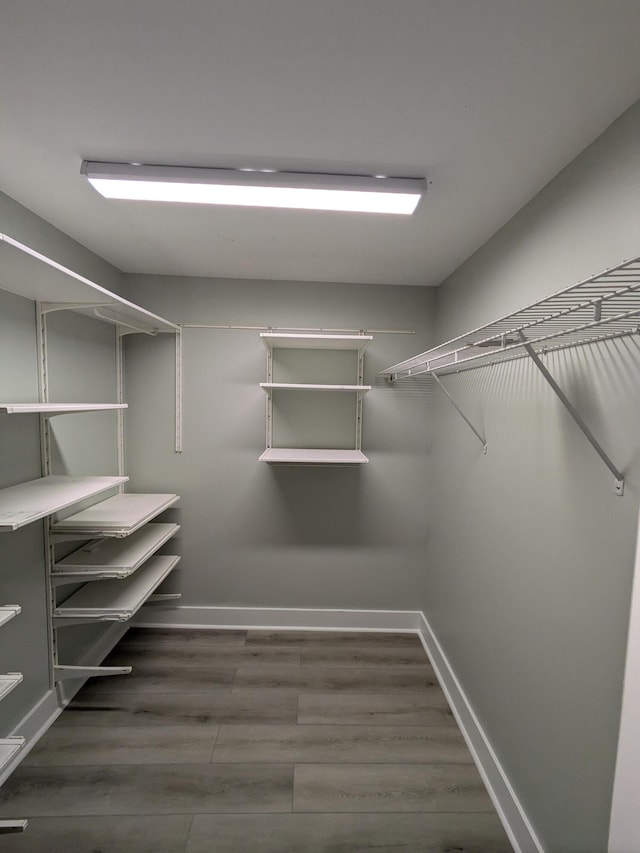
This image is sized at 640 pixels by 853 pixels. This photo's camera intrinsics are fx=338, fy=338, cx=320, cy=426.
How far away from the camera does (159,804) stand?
1372mm

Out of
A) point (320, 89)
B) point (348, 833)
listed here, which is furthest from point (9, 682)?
point (320, 89)

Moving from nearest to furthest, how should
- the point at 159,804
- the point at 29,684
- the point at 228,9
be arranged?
1. the point at 228,9
2. the point at 159,804
3. the point at 29,684

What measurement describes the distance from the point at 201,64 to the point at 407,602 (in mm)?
2895

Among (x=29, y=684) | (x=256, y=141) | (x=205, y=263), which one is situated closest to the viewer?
(x=256, y=141)

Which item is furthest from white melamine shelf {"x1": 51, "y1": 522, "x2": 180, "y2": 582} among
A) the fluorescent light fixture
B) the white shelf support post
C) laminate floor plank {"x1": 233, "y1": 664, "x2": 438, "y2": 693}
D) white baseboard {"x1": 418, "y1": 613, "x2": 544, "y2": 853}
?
white baseboard {"x1": 418, "y1": 613, "x2": 544, "y2": 853}

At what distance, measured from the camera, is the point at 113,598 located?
183 cm

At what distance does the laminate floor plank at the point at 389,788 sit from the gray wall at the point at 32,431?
1.34 m

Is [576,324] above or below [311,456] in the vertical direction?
above

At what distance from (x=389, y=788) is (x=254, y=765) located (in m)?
0.60

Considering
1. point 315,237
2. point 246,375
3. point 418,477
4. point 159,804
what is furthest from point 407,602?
point 315,237

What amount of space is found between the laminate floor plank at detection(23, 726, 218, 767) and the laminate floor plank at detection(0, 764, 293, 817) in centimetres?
3

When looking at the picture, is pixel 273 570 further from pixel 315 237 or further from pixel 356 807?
pixel 315 237

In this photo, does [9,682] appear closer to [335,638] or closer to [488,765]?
[335,638]

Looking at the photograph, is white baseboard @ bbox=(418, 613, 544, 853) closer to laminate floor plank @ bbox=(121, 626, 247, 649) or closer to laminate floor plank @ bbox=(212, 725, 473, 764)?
laminate floor plank @ bbox=(212, 725, 473, 764)
